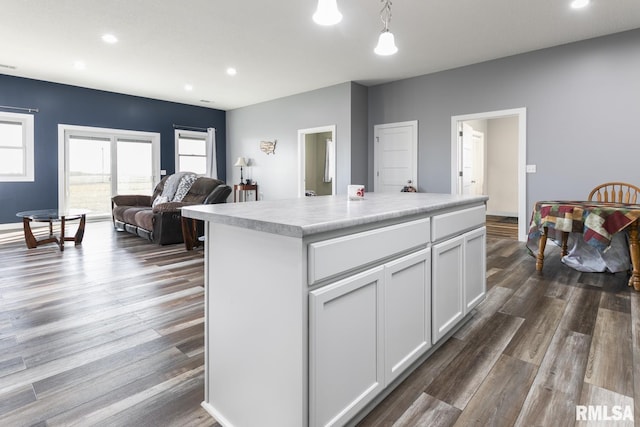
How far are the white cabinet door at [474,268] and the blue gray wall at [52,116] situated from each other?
7203mm

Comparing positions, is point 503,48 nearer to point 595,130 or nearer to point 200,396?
point 595,130

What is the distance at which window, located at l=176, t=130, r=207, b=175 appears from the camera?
8.07m

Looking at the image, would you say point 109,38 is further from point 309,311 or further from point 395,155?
point 309,311

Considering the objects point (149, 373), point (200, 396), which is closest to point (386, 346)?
point (200, 396)

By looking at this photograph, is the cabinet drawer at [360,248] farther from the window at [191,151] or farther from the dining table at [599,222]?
the window at [191,151]

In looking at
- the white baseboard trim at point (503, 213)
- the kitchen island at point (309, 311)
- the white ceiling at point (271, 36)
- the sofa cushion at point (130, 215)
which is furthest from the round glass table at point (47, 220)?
the white baseboard trim at point (503, 213)

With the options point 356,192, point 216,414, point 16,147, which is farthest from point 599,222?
point 16,147

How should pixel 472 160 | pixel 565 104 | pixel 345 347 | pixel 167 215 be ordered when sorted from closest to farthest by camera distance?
pixel 345 347, pixel 565 104, pixel 167 215, pixel 472 160

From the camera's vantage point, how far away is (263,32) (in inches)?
159

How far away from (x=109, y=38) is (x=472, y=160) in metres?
5.99

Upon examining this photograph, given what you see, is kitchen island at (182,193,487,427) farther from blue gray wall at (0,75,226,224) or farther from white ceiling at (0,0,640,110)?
blue gray wall at (0,75,226,224)

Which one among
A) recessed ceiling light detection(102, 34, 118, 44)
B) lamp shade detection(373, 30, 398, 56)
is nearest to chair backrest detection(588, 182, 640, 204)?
lamp shade detection(373, 30, 398, 56)

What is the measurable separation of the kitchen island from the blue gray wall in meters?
6.63

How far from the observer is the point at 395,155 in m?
6.07
